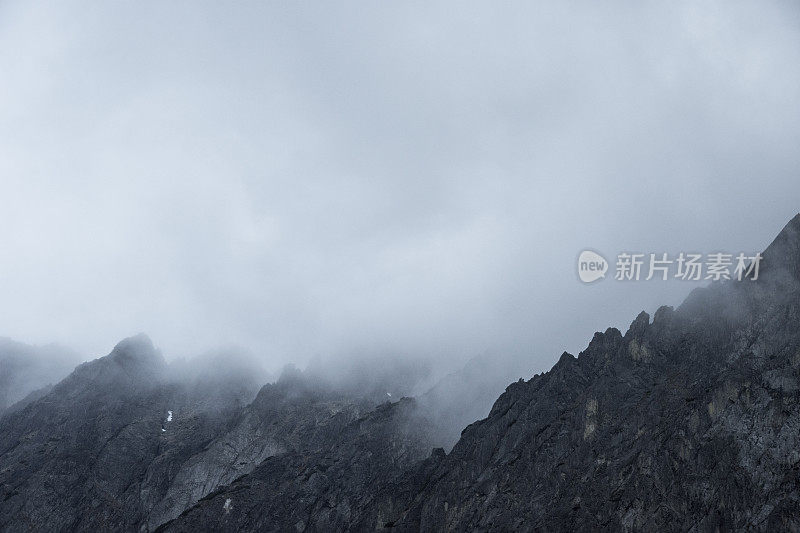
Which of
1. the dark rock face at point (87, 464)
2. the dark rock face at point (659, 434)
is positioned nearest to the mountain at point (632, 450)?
the dark rock face at point (659, 434)

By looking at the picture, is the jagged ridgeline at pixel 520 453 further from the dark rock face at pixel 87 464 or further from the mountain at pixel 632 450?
the dark rock face at pixel 87 464

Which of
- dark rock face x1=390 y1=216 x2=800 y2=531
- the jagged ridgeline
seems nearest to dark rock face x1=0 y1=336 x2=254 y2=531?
the jagged ridgeline

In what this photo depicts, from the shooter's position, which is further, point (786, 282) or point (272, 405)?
point (272, 405)

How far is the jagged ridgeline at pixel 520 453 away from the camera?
98.8 meters

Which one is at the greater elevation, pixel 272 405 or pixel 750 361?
pixel 272 405

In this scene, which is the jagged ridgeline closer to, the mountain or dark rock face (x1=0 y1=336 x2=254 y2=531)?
the mountain

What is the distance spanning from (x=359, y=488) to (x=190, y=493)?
47391mm

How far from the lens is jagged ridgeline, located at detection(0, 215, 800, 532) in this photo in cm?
9881

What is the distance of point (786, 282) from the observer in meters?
120

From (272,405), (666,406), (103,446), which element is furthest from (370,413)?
(666,406)

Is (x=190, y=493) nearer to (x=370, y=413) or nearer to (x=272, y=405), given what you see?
(x=272, y=405)

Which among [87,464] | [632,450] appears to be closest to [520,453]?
[632,450]

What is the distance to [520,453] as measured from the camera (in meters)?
130

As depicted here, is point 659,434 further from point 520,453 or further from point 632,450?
point 520,453
